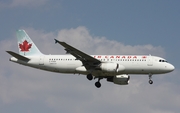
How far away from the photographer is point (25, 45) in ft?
245

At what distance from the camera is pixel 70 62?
224ft

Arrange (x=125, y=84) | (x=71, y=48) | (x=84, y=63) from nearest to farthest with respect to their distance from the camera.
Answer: (x=71, y=48), (x=84, y=63), (x=125, y=84)

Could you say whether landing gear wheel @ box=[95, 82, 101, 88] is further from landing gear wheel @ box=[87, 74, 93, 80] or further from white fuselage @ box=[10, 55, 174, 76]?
landing gear wheel @ box=[87, 74, 93, 80]

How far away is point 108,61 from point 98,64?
5.88 feet

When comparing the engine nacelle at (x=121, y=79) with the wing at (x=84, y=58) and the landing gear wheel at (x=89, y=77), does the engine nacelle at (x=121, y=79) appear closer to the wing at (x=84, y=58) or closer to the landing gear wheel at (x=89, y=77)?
the landing gear wheel at (x=89, y=77)

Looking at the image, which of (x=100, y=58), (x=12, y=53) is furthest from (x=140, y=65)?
(x=12, y=53)

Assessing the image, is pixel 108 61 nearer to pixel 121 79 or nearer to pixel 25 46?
pixel 121 79

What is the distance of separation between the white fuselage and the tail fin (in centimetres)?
234

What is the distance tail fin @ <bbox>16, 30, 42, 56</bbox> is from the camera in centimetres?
7303

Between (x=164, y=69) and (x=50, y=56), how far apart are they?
17119 mm

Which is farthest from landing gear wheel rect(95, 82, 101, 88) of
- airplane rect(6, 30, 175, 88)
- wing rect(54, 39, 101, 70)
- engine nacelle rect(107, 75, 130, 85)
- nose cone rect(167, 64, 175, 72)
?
nose cone rect(167, 64, 175, 72)

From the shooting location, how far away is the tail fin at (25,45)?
73.0 meters

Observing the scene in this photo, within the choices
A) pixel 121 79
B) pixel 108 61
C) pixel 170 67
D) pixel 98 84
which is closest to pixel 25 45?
pixel 98 84

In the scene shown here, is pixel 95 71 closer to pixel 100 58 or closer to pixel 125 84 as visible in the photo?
pixel 100 58
